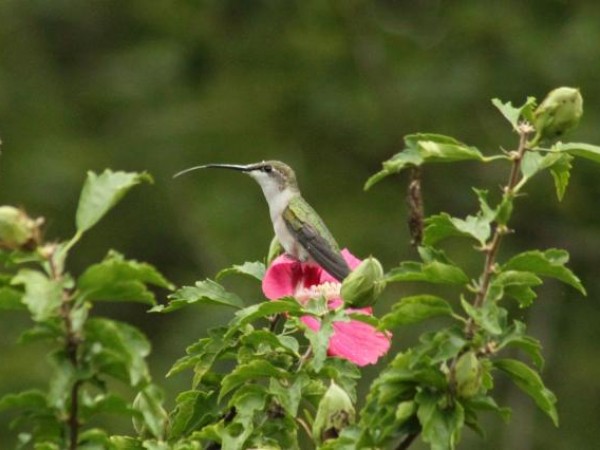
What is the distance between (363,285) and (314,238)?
1.82m

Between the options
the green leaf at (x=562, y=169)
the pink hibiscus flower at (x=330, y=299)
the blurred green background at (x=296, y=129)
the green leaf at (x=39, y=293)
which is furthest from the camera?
the blurred green background at (x=296, y=129)

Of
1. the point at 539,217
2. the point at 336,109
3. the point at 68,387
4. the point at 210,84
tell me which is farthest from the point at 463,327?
the point at 210,84

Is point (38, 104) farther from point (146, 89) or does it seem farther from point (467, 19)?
point (467, 19)

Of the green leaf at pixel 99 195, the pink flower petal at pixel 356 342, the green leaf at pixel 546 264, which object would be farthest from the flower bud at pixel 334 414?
the green leaf at pixel 99 195

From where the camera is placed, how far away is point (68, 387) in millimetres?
2531

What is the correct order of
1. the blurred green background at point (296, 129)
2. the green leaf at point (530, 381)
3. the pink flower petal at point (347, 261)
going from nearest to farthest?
the green leaf at point (530, 381)
the pink flower petal at point (347, 261)
the blurred green background at point (296, 129)

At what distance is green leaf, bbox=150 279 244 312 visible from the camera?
123 inches

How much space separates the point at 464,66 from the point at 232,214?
79.9 inches

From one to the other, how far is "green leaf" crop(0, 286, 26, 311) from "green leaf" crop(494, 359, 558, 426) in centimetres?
83

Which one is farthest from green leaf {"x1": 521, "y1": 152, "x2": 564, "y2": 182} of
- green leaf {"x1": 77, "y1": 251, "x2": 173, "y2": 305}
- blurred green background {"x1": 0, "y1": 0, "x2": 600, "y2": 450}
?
blurred green background {"x1": 0, "y1": 0, "x2": 600, "y2": 450}

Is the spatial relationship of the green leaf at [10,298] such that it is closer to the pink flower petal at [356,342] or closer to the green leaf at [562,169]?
the pink flower petal at [356,342]

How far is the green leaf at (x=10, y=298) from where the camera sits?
2504mm

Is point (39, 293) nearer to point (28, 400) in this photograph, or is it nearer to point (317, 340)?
point (28, 400)

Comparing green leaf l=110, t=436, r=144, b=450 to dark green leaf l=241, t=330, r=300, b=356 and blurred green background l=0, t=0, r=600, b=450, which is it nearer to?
dark green leaf l=241, t=330, r=300, b=356
